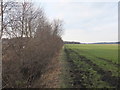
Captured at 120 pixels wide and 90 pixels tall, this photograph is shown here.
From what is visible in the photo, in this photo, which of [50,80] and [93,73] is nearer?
[50,80]

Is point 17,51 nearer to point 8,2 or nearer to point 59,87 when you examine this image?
point 8,2

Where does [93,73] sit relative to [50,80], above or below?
below

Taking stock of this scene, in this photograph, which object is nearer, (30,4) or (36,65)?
(36,65)

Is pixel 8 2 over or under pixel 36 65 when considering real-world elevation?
over

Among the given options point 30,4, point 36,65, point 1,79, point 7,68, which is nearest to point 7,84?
point 1,79

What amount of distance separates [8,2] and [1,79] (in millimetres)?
6555

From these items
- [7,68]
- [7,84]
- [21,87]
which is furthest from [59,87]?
[7,68]

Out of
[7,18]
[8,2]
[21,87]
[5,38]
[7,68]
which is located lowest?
[21,87]

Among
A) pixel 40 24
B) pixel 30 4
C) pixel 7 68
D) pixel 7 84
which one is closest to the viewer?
pixel 7 84

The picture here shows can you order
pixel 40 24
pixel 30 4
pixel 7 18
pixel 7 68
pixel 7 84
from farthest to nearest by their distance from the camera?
pixel 40 24
pixel 30 4
pixel 7 18
pixel 7 68
pixel 7 84

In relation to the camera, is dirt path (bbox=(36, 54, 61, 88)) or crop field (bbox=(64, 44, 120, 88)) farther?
crop field (bbox=(64, 44, 120, 88))

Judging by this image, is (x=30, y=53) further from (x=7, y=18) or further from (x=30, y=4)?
(x=30, y=4)

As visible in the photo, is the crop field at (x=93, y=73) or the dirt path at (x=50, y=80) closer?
the dirt path at (x=50, y=80)

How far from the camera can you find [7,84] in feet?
29.1
